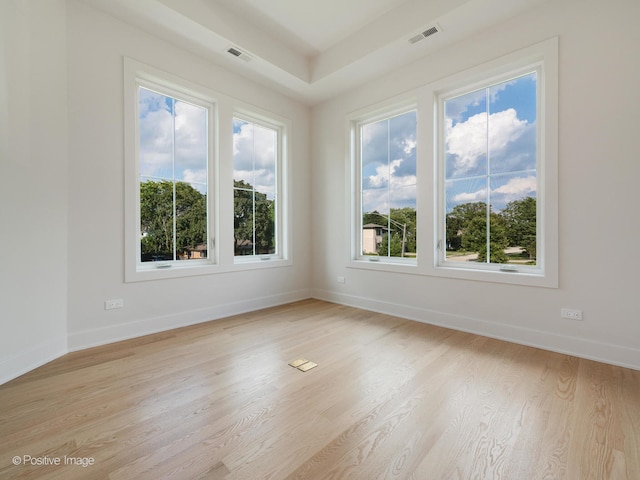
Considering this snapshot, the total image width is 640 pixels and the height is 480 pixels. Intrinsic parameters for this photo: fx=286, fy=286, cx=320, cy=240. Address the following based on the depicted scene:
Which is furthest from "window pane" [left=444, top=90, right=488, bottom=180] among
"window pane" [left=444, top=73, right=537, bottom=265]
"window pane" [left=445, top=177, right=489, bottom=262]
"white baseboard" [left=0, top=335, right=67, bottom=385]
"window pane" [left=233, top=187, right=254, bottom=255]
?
"white baseboard" [left=0, top=335, right=67, bottom=385]

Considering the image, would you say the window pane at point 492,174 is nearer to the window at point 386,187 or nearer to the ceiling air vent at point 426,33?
the window at point 386,187

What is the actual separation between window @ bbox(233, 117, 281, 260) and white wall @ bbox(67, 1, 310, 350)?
0.84 m

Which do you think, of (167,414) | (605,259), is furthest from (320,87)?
(167,414)

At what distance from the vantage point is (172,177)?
10.7 ft

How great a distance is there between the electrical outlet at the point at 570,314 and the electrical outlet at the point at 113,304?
4.03 m

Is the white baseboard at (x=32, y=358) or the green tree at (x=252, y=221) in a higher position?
the green tree at (x=252, y=221)

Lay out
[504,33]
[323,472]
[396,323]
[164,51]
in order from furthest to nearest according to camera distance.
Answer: [396,323] → [164,51] → [504,33] → [323,472]

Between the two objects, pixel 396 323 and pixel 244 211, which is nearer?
pixel 396 323

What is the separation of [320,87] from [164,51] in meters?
1.93

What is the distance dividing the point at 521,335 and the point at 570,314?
0.43 metres

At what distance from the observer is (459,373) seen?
6.93 ft

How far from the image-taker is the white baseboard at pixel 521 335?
2244 mm

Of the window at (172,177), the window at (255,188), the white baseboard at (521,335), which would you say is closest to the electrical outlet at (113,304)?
the window at (172,177)

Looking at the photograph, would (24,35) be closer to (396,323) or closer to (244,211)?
(244,211)
